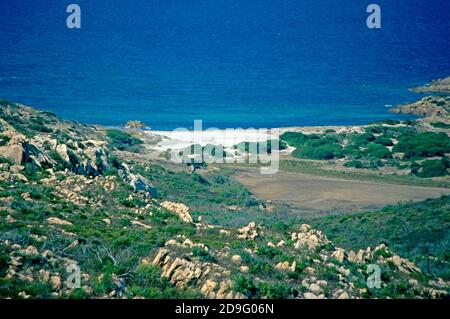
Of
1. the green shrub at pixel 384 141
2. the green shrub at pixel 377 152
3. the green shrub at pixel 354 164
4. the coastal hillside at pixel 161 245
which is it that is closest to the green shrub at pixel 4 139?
the coastal hillside at pixel 161 245

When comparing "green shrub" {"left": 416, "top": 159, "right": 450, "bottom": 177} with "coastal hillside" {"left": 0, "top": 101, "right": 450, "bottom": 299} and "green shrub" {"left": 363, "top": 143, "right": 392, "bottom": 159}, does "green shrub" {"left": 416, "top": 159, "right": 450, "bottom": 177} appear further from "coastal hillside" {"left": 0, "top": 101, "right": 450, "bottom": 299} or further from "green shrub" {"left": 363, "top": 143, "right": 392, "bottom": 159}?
"coastal hillside" {"left": 0, "top": 101, "right": 450, "bottom": 299}

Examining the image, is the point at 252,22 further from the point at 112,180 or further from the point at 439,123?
the point at 112,180

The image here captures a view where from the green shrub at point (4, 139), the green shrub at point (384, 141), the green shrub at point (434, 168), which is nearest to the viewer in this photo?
the green shrub at point (4, 139)

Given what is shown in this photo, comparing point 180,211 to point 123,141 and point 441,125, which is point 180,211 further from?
point 441,125

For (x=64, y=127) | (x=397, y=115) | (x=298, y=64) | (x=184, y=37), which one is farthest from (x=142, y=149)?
(x=184, y=37)

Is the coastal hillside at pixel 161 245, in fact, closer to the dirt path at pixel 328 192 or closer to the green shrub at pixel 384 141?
the dirt path at pixel 328 192
